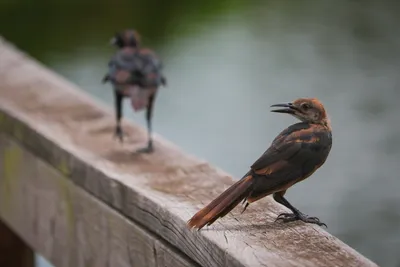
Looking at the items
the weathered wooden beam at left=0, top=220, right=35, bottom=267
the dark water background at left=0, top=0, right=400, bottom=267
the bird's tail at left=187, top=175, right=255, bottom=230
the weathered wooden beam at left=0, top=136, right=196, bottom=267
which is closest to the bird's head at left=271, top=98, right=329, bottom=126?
the bird's tail at left=187, top=175, right=255, bottom=230

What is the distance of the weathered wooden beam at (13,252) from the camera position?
4.02 meters

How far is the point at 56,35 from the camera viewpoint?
9.44 m

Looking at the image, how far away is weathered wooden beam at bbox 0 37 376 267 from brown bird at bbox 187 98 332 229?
0.05 metres

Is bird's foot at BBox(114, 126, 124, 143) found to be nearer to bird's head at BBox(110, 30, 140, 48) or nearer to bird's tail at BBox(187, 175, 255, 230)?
bird's head at BBox(110, 30, 140, 48)

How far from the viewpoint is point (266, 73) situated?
7.68 meters

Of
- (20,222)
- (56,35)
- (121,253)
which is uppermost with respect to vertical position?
(121,253)

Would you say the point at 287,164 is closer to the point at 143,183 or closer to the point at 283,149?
the point at 283,149

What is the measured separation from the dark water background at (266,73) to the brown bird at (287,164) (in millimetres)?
2454

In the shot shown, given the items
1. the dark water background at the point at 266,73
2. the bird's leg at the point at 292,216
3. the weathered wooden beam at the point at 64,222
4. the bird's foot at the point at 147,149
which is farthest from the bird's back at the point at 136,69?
the dark water background at the point at 266,73

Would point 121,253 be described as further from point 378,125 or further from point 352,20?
point 352,20

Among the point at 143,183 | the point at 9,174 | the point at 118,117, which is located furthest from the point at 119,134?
the point at 143,183

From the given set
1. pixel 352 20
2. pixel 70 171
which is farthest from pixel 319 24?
pixel 70 171

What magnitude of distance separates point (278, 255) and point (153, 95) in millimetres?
1405

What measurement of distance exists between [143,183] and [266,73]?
16.2 ft
